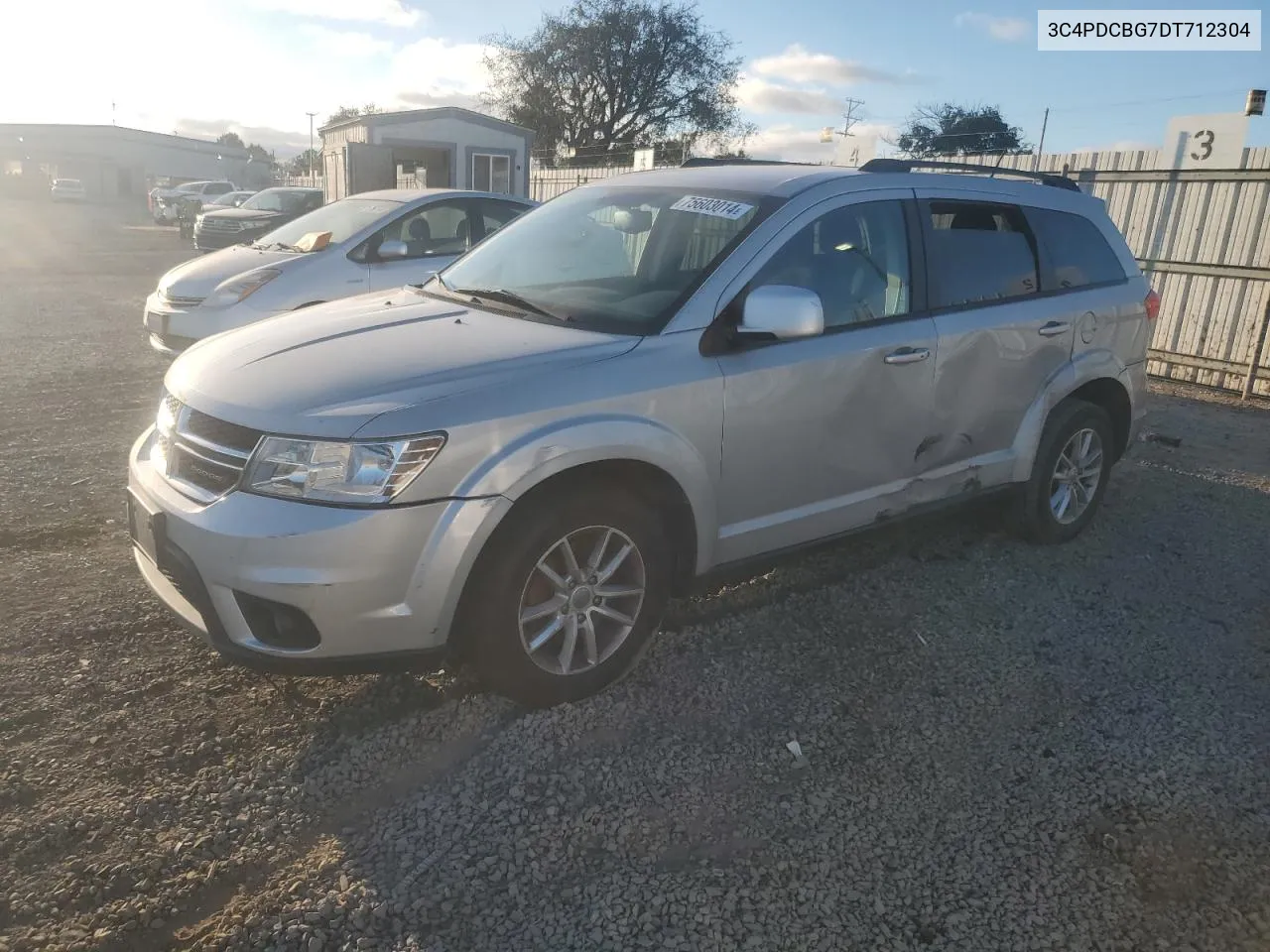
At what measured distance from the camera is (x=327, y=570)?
8.76 feet

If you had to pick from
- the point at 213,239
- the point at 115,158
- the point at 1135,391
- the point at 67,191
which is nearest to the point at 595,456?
the point at 1135,391

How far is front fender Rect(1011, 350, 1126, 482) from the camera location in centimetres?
461

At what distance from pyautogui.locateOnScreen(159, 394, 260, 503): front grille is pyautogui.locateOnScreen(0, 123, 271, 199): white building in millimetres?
67143

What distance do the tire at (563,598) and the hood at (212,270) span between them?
578 centimetres

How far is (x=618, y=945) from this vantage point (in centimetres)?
230

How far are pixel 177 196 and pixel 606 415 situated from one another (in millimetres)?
37307

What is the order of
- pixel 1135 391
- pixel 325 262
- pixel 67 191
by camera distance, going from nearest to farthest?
pixel 1135 391 → pixel 325 262 → pixel 67 191

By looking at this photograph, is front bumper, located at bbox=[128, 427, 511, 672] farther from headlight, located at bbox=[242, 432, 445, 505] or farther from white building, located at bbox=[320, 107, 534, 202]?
white building, located at bbox=[320, 107, 534, 202]

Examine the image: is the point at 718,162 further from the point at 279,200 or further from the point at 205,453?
the point at 279,200

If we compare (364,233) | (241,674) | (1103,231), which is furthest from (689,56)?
(241,674)

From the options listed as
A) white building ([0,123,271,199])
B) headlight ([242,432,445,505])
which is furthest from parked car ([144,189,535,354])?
white building ([0,123,271,199])

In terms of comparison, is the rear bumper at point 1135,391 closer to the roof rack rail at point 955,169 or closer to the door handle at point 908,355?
the roof rack rail at point 955,169

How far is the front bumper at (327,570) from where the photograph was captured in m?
2.66

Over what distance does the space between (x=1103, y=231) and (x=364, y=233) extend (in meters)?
5.73
